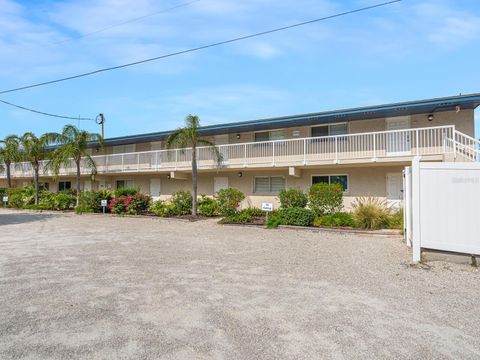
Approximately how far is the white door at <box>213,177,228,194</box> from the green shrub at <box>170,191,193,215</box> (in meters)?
2.73

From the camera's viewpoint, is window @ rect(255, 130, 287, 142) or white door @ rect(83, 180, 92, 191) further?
white door @ rect(83, 180, 92, 191)

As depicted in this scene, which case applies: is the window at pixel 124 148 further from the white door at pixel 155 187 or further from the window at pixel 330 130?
the window at pixel 330 130

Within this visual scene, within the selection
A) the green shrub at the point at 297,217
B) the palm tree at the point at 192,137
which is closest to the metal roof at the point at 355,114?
the palm tree at the point at 192,137

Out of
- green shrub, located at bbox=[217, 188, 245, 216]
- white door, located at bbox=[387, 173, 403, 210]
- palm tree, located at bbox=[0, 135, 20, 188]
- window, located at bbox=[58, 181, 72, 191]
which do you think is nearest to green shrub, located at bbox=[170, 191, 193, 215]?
green shrub, located at bbox=[217, 188, 245, 216]

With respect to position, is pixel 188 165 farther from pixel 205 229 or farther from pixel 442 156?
pixel 442 156

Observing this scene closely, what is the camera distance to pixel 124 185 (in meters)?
24.3

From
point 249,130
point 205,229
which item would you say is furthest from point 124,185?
point 205,229

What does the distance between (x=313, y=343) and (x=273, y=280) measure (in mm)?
2340

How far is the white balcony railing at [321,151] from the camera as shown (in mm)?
13547

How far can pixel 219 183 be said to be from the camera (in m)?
19.9

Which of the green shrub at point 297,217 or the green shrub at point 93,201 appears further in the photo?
the green shrub at point 93,201

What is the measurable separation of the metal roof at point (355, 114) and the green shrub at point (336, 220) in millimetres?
5360

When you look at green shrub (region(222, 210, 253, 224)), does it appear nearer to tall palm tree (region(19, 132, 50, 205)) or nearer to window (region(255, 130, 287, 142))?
window (region(255, 130, 287, 142))

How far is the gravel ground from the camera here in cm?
327
